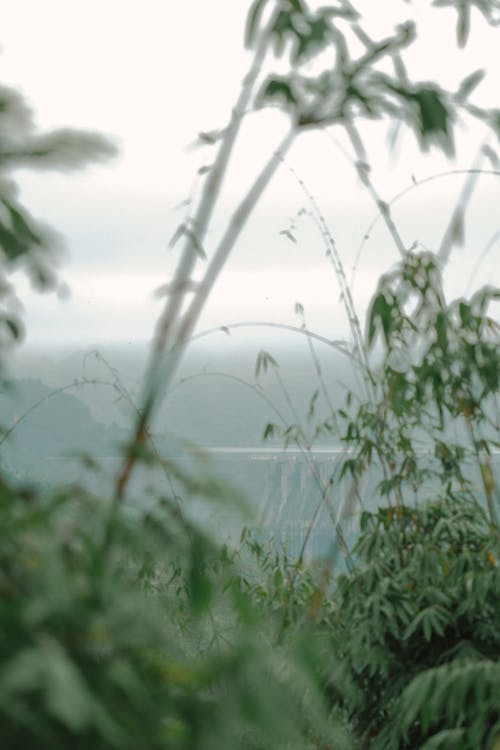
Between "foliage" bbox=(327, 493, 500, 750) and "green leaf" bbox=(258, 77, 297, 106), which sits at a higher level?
"green leaf" bbox=(258, 77, 297, 106)

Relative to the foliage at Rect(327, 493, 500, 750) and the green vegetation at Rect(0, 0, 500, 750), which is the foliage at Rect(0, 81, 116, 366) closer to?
the green vegetation at Rect(0, 0, 500, 750)

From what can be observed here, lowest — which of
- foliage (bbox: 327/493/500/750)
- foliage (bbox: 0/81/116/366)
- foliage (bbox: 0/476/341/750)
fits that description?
foliage (bbox: 327/493/500/750)

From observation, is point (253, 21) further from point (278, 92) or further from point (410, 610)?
point (410, 610)

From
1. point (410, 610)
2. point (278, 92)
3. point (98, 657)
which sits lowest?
point (410, 610)

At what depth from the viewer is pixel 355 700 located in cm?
248

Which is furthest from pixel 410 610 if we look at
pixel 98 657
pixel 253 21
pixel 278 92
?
pixel 98 657

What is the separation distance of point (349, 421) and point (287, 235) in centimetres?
47

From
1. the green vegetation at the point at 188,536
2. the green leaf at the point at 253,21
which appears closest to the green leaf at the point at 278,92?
the green vegetation at the point at 188,536

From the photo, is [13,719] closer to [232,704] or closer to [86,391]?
[232,704]

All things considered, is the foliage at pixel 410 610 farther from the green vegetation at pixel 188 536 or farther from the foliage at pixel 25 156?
the foliage at pixel 25 156

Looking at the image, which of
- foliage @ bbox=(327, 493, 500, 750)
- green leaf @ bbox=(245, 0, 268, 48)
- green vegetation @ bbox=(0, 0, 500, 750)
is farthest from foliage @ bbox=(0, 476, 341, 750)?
foliage @ bbox=(327, 493, 500, 750)

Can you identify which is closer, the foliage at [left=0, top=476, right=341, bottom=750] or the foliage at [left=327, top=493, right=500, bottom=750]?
the foliage at [left=0, top=476, right=341, bottom=750]

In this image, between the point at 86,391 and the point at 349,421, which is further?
the point at 86,391

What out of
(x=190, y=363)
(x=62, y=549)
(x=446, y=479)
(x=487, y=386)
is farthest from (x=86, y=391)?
(x=62, y=549)
